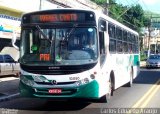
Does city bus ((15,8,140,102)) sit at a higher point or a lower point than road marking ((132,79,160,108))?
higher

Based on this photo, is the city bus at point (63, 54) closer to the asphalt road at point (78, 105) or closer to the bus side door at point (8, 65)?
the asphalt road at point (78, 105)

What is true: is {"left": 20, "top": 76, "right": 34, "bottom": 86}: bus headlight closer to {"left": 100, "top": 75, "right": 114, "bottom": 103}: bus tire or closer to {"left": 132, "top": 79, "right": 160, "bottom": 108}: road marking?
{"left": 100, "top": 75, "right": 114, "bottom": 103}: bus tire

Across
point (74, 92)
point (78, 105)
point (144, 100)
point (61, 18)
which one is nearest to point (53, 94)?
point (74, 92)

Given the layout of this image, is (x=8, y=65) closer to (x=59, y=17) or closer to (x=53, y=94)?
(x=59, y=17)

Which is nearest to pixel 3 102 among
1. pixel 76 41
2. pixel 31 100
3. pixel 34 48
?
pixel 31 100

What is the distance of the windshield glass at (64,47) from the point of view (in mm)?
11781

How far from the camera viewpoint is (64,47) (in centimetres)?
1182

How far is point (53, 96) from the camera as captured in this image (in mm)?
11789

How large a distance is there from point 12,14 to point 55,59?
20522 millimetres

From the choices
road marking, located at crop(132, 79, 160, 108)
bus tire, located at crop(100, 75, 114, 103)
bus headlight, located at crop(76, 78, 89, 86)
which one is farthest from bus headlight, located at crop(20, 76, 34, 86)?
road marking, located at crop(132, 79, 160, 108)

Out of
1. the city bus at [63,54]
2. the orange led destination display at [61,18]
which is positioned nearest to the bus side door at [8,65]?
the city bus at [63,54]

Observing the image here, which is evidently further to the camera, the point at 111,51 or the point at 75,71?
the point at 111,51

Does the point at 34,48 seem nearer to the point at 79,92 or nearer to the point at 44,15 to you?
the point at 44,15

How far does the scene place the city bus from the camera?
461 inches
